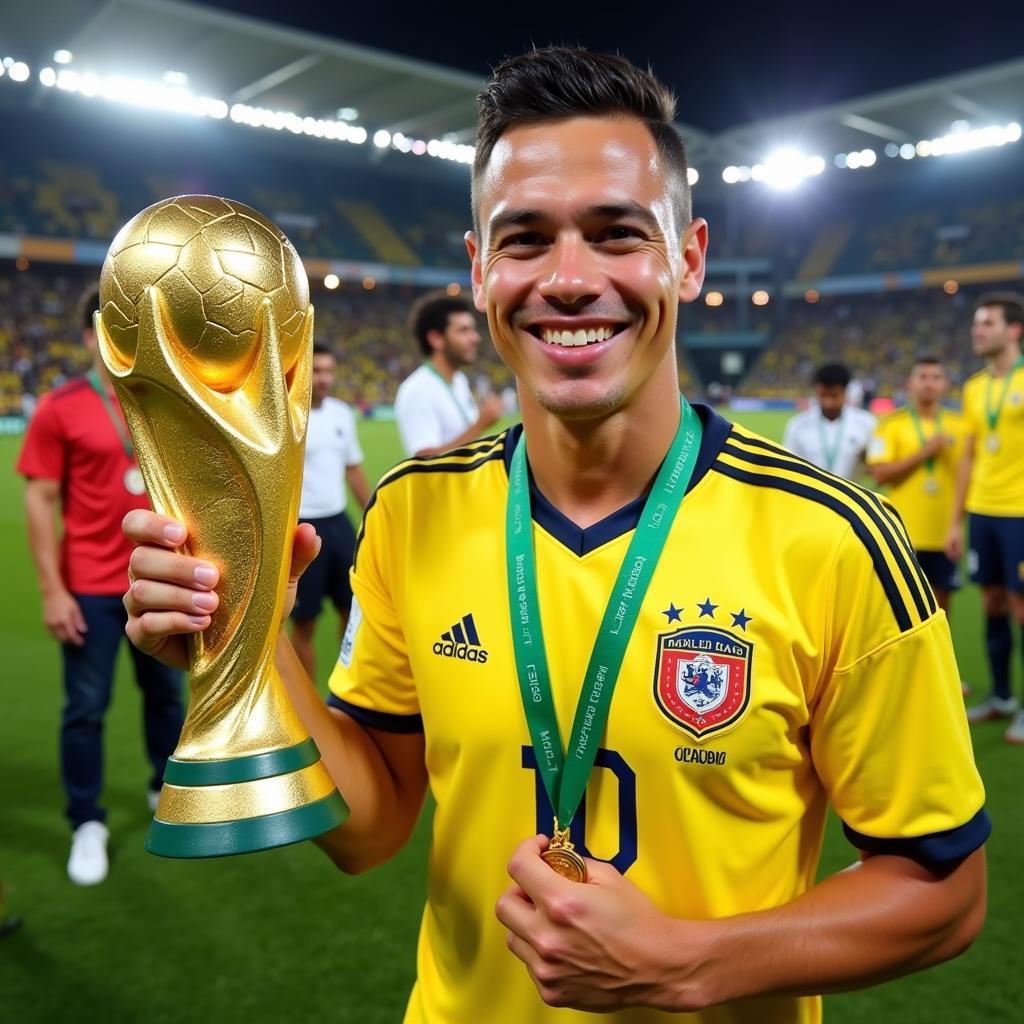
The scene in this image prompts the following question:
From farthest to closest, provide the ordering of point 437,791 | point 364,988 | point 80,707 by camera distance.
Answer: point 80,707 → point 364,988 → point 437,791

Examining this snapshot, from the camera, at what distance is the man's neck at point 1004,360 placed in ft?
15.8

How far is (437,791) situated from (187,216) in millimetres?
776

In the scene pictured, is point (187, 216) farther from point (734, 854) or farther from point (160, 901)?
point (160, 901)

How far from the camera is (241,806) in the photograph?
916 mm

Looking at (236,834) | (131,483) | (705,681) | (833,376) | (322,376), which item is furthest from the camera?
(833,376)

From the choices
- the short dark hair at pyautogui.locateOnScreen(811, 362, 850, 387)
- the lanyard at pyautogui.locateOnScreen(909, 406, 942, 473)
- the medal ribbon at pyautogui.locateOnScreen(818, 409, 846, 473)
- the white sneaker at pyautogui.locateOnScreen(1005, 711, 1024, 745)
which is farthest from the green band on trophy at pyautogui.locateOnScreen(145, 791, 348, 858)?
the medal ribbon at pyautogui.locateOnScreen(818, 409, 846, 473)

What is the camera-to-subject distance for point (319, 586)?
4.60 meters

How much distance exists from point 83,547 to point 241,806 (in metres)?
2.77

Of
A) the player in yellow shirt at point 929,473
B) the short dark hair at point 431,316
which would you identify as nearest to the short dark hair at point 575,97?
the short dark hair at point 431,316

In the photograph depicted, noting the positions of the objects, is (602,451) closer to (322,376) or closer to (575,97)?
(575,97)

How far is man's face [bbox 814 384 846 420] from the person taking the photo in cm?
612

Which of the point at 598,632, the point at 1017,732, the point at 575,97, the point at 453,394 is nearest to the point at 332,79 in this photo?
Result: the point at 453,394

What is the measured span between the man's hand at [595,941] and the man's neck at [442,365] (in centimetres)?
405

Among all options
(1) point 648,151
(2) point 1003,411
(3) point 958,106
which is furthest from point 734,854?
(3) point 958,106
